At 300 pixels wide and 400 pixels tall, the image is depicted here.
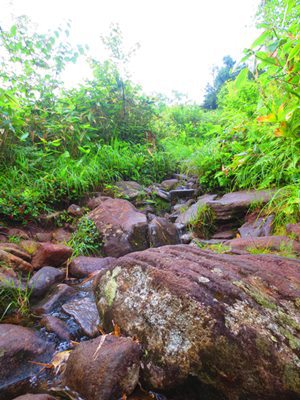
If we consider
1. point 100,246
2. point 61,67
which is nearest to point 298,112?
point 100,246

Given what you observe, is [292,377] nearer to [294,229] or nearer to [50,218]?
[294,229]

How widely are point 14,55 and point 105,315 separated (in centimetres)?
478

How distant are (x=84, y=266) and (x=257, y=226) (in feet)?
6.85

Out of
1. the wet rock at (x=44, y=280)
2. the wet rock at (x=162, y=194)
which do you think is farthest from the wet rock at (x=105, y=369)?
the wet rock at (x=162, y=194)

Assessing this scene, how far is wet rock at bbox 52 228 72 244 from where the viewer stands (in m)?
3.23

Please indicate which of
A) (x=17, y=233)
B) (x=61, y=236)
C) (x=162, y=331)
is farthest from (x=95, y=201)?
(x=162, y=331)

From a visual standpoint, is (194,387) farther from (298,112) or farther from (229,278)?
(298,112)

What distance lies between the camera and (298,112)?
121cm

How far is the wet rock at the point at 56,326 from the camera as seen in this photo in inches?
65.2

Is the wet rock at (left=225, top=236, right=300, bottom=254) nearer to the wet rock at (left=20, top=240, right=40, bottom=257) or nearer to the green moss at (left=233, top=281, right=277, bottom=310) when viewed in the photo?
the green moss at (left=233, top=281, right=277, bottom=310)

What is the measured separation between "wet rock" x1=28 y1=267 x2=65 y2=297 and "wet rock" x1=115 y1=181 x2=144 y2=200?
6.98 ft

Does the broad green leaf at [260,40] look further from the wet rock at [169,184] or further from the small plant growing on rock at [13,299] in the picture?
the wet rock at [169,184]

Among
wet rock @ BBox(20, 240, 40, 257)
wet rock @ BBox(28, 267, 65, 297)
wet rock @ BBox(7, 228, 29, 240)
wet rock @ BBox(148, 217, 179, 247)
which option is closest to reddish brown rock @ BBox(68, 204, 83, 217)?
wet rock @ BBox(7, 228, 29, 240)

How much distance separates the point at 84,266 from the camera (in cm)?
257
